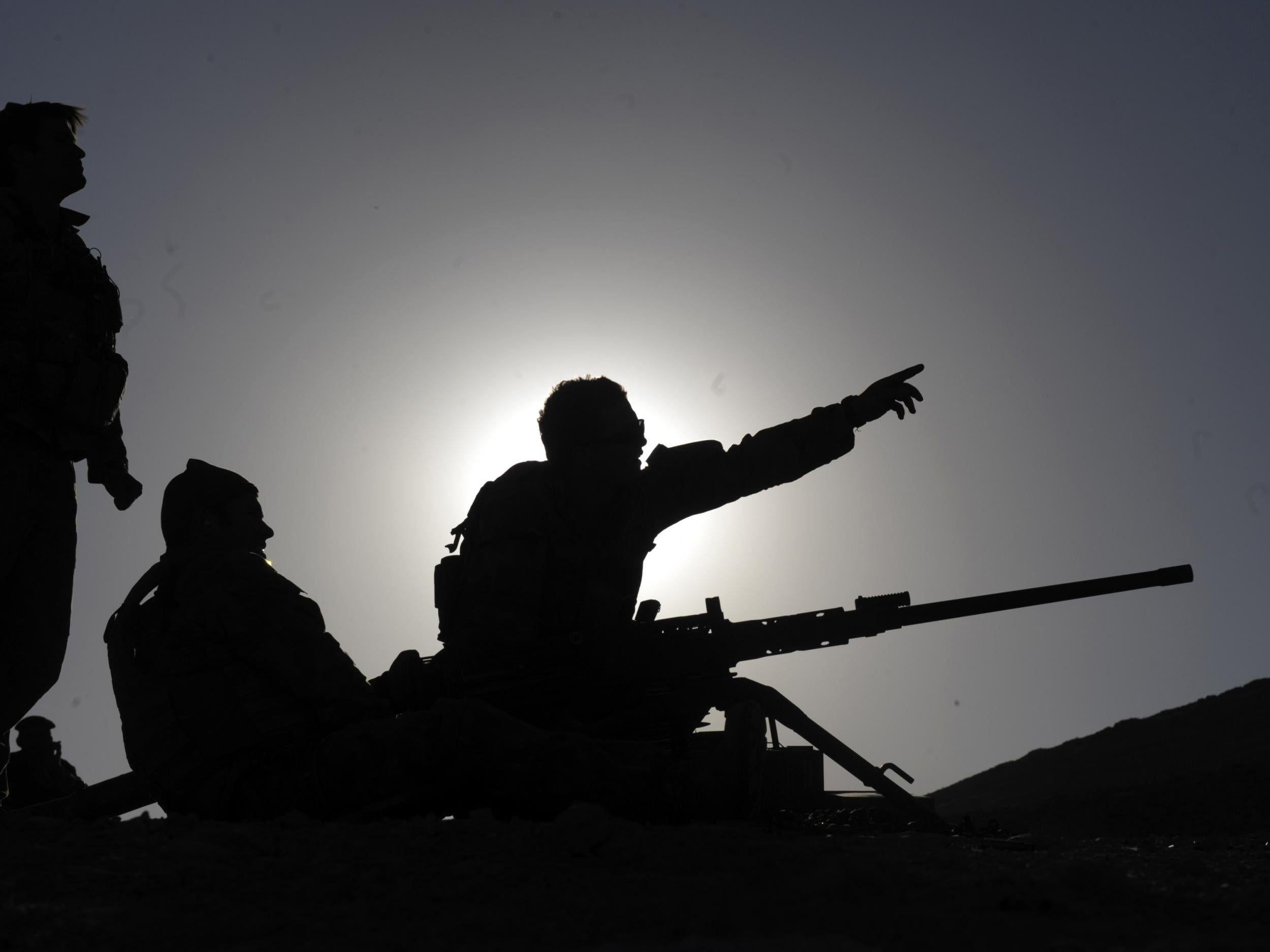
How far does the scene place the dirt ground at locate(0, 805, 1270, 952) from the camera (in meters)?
2.49

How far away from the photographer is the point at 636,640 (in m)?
5.63

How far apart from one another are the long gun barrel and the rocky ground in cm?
174

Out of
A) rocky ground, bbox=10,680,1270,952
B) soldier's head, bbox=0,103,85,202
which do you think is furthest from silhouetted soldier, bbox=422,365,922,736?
soldier's head, bbox=0,103,85,202

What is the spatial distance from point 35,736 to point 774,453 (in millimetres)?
8167

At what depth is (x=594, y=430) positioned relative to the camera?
6.67m

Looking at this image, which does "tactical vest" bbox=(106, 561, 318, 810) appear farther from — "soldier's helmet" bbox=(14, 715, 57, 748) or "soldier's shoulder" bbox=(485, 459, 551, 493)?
"soldier's helmet" bbox=(14, 715, 57, 748)

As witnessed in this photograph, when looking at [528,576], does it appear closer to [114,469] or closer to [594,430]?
[594,430]

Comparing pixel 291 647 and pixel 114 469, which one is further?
pixel 114 469

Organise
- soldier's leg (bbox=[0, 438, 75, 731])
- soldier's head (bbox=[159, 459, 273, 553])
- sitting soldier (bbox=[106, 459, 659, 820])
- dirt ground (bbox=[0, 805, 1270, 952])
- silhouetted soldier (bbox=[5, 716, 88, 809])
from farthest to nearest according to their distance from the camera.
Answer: silhouetted soldier (bbox=[5, 716, 88, 809]), soldier's leg (bbox=[0, 438, 75, 731]), soldier's head (bbox=[159, 459, 273, 553]), sitting soldier (bbox=[106, 459, 659, 820]), dirt ground (bbox=[0, 805, 1270, 952])

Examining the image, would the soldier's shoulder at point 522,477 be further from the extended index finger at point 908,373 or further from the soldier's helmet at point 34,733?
the soldier's helmet at point 34,733

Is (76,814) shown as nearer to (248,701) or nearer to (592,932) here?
(248,701)

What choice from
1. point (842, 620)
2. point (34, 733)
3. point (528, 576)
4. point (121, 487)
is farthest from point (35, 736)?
point (842, 620)

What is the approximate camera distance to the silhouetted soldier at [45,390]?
17.0ft

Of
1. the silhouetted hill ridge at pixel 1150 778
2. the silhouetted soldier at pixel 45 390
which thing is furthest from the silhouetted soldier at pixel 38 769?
the silhouetted hill ridge at pixel 1150 778
